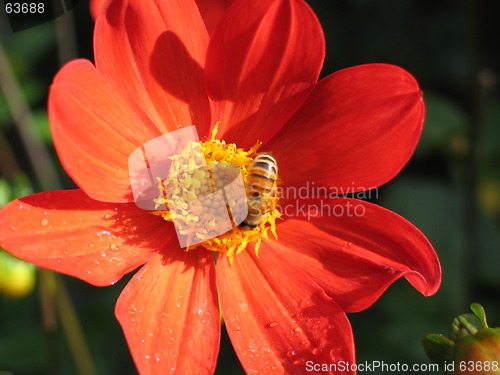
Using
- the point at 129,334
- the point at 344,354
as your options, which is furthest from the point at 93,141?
the point at 344,354

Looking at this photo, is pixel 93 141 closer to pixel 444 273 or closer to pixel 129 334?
pixel 129 334

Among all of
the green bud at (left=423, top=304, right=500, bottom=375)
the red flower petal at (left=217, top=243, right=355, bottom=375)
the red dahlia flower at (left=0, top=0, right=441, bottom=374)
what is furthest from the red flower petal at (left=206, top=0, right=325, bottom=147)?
the green bud at (left=423, top=304, right=500, bottom=375)

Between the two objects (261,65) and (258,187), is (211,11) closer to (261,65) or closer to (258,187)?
(261,65)

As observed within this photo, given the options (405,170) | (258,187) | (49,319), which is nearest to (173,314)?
(258,187)

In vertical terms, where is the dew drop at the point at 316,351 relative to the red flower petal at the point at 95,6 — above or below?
→ below

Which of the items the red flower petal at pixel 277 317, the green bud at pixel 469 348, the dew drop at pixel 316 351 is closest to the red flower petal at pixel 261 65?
the red flower petal at pixel 277 317

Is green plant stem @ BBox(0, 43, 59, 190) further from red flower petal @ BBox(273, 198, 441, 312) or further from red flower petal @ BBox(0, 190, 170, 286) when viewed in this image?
red flower petal @ BBox(273, 198, 441, 312)

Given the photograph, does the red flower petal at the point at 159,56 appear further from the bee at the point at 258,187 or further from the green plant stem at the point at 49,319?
the green plant stem at the point at 49,319

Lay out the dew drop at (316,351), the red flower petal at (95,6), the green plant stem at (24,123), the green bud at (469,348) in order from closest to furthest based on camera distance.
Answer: the green bud at (469,348), the dew drop at (316,351), the red flower petal at (95,6), the green plant stem at (24,123)
